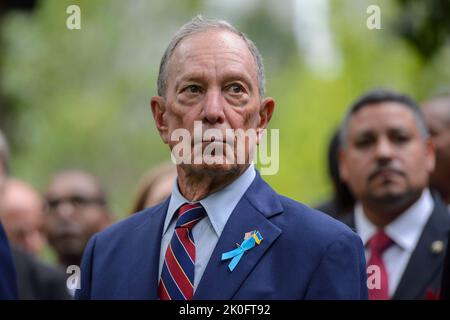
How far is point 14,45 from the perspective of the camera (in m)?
18.8

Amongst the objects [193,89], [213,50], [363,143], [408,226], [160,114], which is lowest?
[408,226]

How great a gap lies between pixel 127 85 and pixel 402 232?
20.7 metres

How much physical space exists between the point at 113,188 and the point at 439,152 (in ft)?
74.0

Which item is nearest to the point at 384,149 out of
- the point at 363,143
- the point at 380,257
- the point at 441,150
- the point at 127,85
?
the point at 363,143

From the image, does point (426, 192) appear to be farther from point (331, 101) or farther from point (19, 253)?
point (331, 101)

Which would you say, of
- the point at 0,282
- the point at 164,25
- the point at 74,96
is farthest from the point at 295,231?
the point at 164,25

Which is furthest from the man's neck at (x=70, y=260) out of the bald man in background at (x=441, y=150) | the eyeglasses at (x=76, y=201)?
the bald man in background at (x=441, y=150)

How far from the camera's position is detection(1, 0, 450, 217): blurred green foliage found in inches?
718

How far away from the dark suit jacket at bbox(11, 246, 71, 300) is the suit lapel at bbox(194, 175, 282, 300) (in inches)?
151

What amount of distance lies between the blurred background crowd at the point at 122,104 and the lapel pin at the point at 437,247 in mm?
1432

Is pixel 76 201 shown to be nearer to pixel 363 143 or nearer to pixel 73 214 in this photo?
pixel 73 214

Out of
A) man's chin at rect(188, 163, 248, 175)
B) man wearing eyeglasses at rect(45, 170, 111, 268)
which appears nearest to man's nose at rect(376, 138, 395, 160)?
man's chin at rect(188, 163, 248, 175)

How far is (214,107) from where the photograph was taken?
4527 millimetres

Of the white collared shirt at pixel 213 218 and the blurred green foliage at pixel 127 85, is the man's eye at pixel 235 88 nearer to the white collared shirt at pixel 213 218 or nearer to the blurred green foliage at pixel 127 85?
the white collared shirt at pixel 213 218
